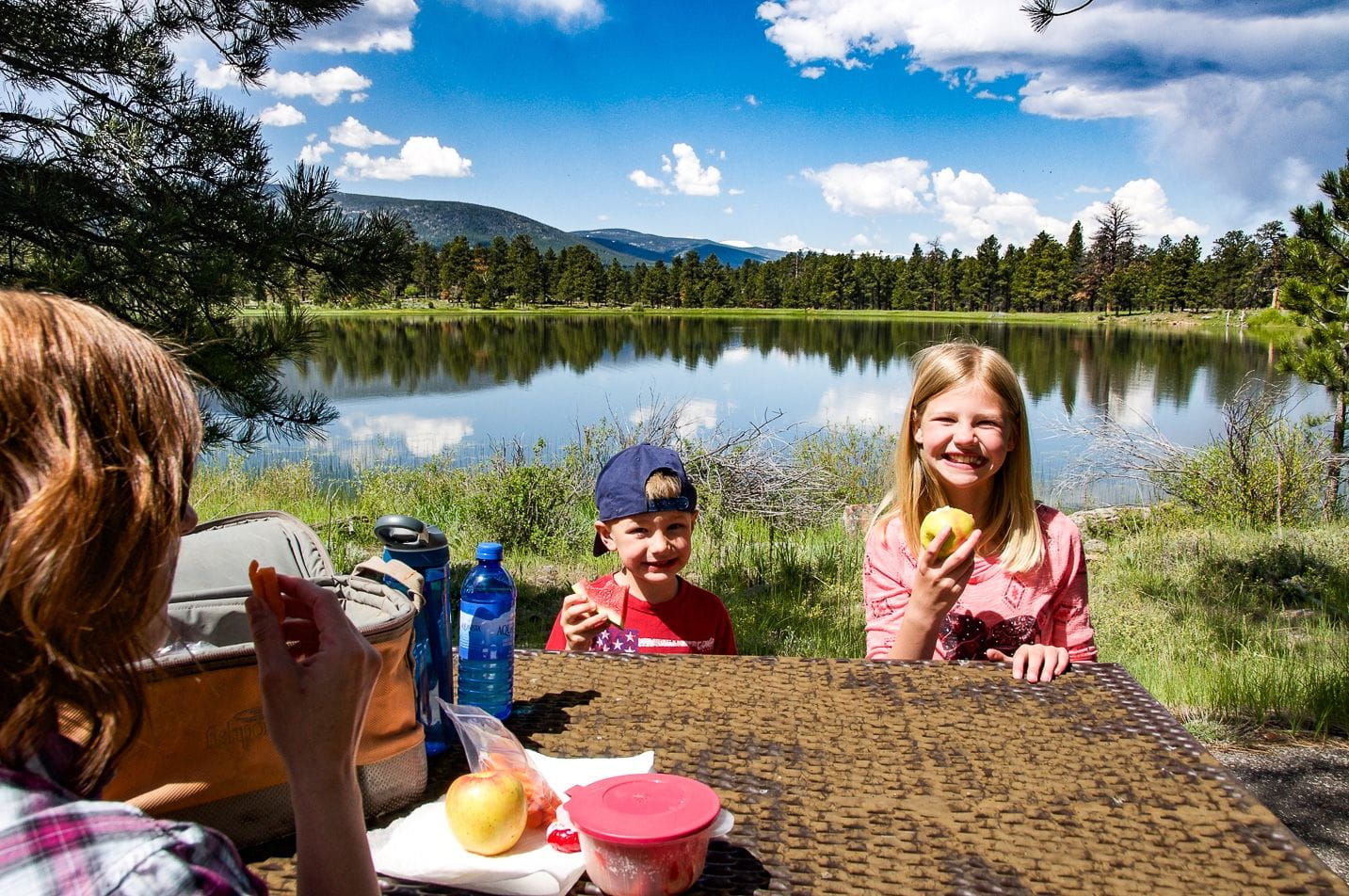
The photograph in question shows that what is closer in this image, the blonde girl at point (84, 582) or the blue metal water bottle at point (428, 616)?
the blonde girl at point (84, 582)

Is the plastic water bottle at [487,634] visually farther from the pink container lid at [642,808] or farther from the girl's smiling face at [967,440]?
the girl's smiling face at [967,440]

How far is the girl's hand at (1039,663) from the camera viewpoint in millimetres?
1888

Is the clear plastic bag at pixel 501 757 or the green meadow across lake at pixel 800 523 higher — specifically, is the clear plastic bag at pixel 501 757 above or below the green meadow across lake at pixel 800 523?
above

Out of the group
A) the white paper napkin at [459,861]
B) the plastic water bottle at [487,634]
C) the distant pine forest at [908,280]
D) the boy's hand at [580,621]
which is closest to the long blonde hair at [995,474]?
the boy's hand at [580,621]

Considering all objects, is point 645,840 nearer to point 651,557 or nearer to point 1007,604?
point 651,557

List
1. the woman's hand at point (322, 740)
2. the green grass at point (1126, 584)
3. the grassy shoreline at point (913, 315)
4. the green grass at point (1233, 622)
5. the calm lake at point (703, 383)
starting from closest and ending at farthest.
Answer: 1. the woman's hand at point (322, 740)
2. the green grass at point (1233, 622)
3. the green grass at point (1126, 584)
4. the calm lake at point (703, 383)
5. the grassy shoreline at point (913, 315)

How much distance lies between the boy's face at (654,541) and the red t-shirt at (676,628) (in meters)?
0.13

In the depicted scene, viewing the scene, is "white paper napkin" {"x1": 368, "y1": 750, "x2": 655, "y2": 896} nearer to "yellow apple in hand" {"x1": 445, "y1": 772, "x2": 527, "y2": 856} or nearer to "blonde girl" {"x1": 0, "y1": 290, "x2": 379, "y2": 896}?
"yellow apple in hand" {"x1": 445, "y1": 772, "x2": 527, "y2": 856}

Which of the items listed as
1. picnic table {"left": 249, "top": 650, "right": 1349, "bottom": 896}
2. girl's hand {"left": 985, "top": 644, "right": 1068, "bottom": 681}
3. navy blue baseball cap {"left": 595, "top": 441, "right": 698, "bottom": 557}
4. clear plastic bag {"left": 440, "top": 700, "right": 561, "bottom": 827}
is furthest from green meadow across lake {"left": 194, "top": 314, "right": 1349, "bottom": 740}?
clear plastic bag {"left": 440, "top": 700, "right": 561, "bottom": 827}

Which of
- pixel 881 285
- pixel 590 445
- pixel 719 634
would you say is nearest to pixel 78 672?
pixel 719 634

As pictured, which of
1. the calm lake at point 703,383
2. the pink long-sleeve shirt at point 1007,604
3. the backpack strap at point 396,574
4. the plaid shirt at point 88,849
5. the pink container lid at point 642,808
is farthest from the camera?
the calm lake at point 703,383

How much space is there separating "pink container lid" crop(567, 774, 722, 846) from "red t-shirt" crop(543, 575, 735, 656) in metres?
1.16

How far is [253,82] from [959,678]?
13.6ft

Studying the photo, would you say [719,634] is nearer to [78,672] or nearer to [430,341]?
[78,672]
